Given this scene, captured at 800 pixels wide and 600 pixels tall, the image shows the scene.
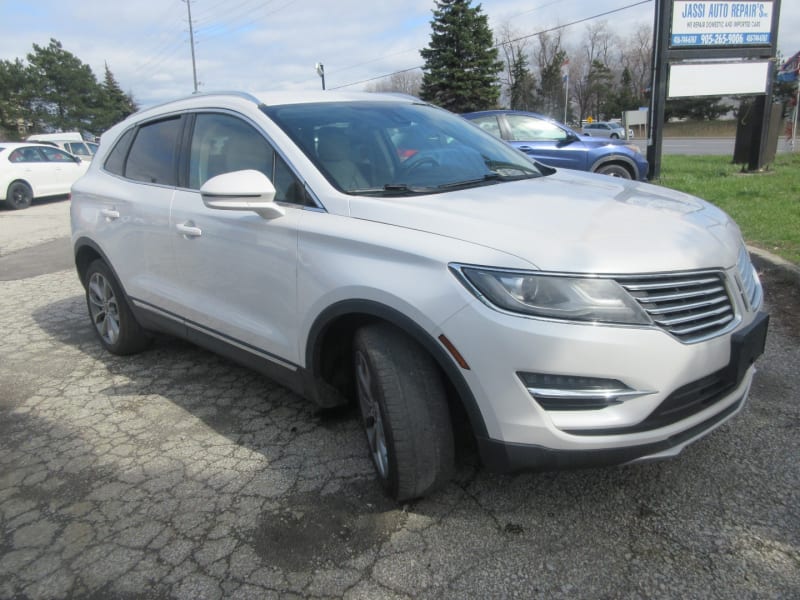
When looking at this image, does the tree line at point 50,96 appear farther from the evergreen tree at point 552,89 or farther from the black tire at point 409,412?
the black tire at point 409,412

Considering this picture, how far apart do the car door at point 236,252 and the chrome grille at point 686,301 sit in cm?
148

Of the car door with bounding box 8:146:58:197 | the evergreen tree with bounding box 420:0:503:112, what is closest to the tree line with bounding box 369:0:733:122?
the evergreen tree with bounding box 420:0:503:112

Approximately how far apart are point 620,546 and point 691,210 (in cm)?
145

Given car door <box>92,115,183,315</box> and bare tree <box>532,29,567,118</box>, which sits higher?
bare tree <box>532,29,567,118</box>

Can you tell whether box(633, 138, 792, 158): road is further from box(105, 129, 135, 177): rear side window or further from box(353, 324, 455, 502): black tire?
box(353, 324, 455, 502): black tire

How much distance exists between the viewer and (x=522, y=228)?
88.6 inches

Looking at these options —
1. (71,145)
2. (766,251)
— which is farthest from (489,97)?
(766,251)

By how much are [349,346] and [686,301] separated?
4.79 ft

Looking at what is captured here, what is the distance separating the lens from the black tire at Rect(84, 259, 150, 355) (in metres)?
4.42

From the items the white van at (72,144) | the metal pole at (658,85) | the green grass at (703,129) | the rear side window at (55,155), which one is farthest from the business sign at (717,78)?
the green grass at (703,129)

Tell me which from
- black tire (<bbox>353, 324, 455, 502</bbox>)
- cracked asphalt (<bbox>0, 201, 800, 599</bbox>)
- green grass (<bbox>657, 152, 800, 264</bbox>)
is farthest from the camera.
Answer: green grass (<bbox>657, 152, 800, 264</bbox>)

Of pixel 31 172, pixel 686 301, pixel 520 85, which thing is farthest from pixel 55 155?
pixel 520 85

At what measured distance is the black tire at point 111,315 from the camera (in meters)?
4.42

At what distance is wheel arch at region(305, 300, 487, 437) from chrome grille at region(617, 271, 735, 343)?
664 mm
